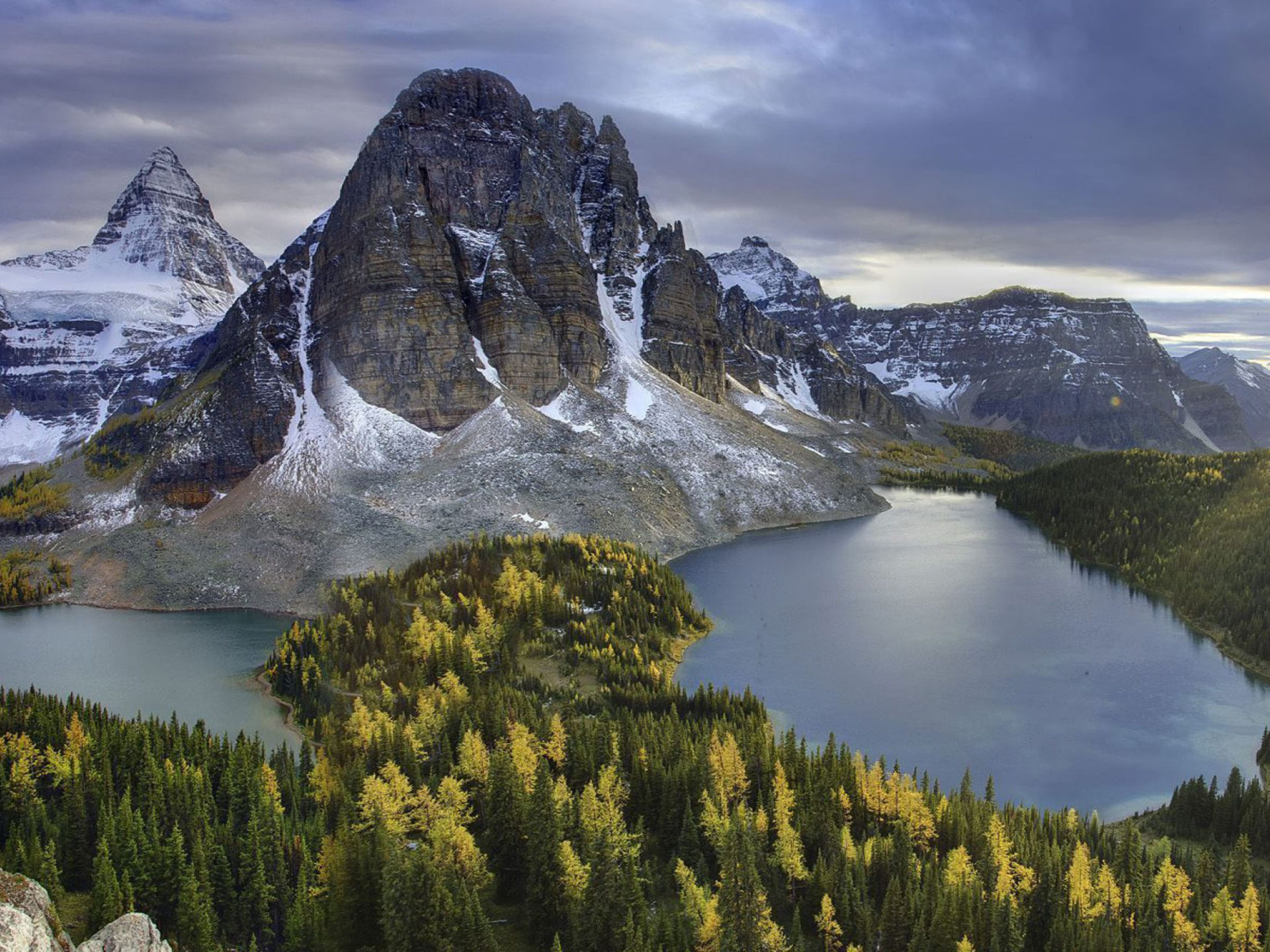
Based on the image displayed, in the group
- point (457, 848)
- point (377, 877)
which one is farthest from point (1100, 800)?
point (377, 877)

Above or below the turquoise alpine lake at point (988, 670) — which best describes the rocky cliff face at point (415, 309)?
above

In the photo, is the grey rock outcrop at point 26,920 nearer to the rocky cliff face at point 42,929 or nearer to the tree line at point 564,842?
the rocky cliff face at point 42,929

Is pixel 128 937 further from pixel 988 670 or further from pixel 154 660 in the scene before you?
pixel 154 660

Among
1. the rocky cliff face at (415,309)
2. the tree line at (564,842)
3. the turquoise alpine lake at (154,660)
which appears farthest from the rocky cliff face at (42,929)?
the rocky cliff face at (415,309)

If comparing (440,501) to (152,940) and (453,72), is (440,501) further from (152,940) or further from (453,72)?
(152,940)

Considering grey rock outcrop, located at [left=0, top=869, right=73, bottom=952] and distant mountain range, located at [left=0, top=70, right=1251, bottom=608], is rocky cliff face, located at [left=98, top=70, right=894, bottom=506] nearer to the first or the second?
distant mountain range, located at [left=0, top=70, right=1251, bottom=608]

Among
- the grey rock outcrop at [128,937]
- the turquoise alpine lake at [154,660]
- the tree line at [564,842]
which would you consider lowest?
the turquoise alpine lake at [154,660]
